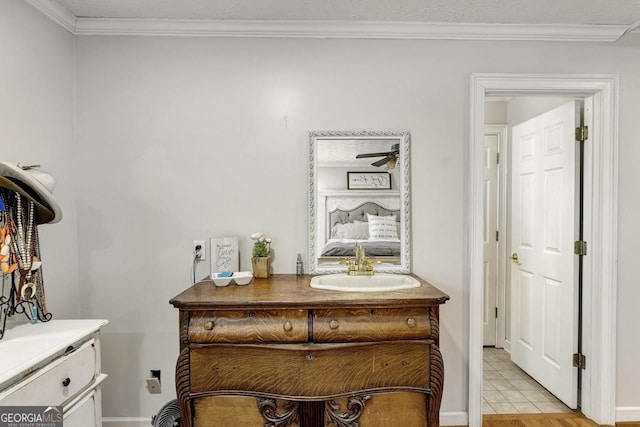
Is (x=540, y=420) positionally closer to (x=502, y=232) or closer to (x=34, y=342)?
(x=502, y=232)

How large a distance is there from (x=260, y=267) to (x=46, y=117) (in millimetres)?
1388

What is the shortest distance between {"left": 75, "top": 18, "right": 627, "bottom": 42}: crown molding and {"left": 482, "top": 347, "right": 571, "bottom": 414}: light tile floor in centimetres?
236

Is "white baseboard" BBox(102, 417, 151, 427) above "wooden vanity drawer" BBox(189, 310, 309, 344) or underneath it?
underneath

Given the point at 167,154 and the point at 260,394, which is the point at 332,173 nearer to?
the point at 167,154

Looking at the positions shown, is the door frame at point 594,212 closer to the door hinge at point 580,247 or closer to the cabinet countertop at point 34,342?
the door hinge at point 580,247

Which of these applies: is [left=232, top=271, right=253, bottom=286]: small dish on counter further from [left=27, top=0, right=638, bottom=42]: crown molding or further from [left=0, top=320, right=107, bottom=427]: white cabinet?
[left=27, top=0, right=638, bottom=42]: crown molding

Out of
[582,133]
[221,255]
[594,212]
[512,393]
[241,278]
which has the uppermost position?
[582,133]

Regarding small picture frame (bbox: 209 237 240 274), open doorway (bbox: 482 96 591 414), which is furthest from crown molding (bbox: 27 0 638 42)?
small picture frame (bbox: 209 237 240 274)

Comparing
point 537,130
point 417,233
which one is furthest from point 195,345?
point 537,130

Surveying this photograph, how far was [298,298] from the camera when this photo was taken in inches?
73.7

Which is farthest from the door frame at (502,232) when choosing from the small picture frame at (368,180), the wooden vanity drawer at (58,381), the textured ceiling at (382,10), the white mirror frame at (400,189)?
the wooden vanity drawer at (58,381)

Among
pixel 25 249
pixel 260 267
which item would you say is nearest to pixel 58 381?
pixel 25 249

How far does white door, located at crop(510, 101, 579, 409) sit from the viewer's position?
2588mm

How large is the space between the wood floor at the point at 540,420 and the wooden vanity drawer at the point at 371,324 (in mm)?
1121
